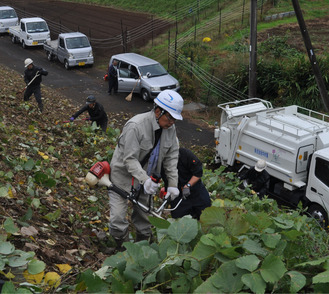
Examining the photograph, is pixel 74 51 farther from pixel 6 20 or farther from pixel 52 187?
pixel 52 187

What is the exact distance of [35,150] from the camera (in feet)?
27.1

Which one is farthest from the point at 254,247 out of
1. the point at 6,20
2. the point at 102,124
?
the point at 6,20

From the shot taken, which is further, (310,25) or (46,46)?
(310,25)

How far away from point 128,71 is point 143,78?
95 centimetres

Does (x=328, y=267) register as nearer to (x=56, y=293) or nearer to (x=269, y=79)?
(x=56, y=293)

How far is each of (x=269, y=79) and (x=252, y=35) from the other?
300cm

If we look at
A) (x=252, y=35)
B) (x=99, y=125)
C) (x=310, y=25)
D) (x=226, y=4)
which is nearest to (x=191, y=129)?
(x=252, y=35)

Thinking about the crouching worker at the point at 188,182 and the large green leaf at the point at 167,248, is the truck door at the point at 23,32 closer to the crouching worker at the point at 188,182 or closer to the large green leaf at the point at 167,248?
the crouching worker at the point at 188,182

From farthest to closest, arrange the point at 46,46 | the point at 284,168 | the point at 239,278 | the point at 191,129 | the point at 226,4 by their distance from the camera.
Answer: the point at 226,4 < the point at 46,46 < the point at 191,129 < the point at 284,168 < the point at 239,278

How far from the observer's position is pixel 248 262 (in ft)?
9.97

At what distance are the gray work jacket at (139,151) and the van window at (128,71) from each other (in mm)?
14233

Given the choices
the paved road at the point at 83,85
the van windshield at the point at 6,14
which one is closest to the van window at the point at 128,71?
the paved road at the point at 83,85

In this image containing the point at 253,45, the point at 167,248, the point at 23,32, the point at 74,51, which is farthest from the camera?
the point at 23,32

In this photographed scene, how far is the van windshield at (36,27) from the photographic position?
26.1 meters
